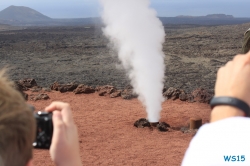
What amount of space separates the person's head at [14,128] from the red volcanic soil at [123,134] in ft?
15.2

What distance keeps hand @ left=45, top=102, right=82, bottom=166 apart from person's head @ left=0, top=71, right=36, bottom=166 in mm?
164

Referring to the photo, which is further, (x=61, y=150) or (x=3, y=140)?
(x=61, y=150)

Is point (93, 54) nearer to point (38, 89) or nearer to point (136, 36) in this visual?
point (38, 89)

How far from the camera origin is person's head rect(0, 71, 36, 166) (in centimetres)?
112

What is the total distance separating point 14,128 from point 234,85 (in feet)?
2.29

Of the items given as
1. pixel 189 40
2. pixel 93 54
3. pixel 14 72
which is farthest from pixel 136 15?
pixel 189 40

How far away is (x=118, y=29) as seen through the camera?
425 inches

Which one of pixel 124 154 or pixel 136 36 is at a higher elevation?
pixel 136 36

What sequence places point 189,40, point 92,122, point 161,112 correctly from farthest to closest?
point 189,40 < point 161,112 < point 92,122

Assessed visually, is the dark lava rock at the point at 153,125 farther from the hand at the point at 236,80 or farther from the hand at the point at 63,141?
the hand at the point at 236,80

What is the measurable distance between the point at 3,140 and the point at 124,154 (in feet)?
16.9

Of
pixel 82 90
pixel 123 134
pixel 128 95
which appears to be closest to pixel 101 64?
pixel 82 90

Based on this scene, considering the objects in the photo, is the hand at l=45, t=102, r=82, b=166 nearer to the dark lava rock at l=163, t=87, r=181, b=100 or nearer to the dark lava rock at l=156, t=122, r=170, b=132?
the dark lava rock at l=156, t=122, r=170, b=132

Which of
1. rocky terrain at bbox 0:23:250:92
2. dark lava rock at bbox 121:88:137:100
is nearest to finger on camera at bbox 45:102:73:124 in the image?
dark lava rock at bbox 121:88:137:100
